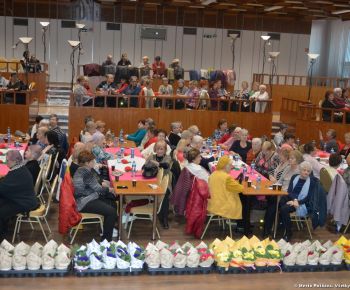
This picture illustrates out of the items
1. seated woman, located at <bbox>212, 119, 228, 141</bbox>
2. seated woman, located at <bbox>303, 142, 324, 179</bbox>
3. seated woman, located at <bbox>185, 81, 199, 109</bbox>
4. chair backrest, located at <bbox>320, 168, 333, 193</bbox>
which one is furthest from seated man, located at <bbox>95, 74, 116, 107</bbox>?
chair backrest, located at <bbox>320, 168, 333, 193</bbox>

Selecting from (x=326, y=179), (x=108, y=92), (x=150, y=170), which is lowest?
(x=326, y=179)

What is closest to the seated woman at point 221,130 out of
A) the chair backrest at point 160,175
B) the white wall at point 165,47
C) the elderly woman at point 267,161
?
the elderly woman at point 267,161

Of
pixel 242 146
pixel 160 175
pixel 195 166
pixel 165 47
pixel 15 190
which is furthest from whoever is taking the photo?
pixel 165 47

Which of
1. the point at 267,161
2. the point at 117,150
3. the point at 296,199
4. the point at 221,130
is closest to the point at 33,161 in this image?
the point at 117,150

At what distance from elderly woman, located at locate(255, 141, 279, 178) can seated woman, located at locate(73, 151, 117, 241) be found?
2.50 meters

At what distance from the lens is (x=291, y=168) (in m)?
7.12

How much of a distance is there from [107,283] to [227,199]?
6.61 feet

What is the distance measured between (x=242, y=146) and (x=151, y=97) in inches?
168

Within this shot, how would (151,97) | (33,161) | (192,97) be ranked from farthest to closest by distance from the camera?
(192,97), (151,97), (33,161)

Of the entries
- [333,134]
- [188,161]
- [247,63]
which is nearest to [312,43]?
[247,63]

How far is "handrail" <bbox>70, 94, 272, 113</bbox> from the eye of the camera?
1257 cm

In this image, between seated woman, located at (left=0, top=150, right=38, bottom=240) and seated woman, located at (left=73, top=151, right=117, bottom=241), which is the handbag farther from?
seated woman, located at (left=0, top=150, right=38, bottom=240)

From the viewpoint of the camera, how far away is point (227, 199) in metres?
6.59

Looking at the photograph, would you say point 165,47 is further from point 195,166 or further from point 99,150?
point 195,166
